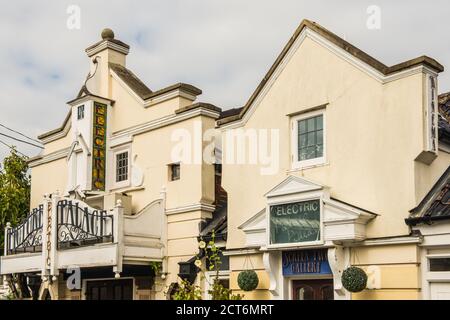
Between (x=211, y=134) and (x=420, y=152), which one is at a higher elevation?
→ (x=211, y=134)

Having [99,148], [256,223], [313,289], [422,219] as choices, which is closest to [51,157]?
[99,148]

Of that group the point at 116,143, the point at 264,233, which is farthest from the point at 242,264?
the point at 116,143

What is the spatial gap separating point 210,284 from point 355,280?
4731mm

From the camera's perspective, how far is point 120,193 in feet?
63.1

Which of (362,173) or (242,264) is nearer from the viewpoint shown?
(362,173)

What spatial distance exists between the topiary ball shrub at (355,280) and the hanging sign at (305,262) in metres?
0.98

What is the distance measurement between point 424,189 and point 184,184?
23.8 feet

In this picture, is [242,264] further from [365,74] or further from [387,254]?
[365,74]

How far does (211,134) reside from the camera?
1762cm

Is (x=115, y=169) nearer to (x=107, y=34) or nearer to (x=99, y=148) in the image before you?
(x=99, y=148)

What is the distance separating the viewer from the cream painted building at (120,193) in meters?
17.3

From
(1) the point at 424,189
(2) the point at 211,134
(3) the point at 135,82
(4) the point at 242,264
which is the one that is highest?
(3) the point at 135,82

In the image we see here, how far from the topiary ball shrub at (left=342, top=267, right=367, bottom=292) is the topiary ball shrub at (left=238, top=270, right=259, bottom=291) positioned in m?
2.66
